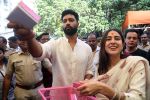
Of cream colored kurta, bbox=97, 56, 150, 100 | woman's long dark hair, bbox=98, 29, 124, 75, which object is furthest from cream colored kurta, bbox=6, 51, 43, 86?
cream colored kurta, bbox=97, 56, 150, 100

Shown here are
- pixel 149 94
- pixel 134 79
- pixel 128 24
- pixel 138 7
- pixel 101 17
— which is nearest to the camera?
pixel 134 79

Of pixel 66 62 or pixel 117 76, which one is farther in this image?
pixel 66 62

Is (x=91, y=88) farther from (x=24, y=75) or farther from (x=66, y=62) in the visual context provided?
(x=24, y=75)

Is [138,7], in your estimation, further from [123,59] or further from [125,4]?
[123,59]

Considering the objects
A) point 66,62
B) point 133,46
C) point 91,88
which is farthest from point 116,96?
point 133,46

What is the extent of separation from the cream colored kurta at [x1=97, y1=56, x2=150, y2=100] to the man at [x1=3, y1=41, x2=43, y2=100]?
8.69 ft

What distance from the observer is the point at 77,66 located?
13.4 ft

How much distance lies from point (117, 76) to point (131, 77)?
150mm

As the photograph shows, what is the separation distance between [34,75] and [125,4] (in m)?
16.5

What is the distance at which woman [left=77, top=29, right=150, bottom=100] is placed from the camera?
2.08 metres

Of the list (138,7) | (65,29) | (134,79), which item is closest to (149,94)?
(134,79)

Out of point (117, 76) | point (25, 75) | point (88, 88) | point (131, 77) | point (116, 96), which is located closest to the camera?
point (88, 88)

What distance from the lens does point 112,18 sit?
2127 cm

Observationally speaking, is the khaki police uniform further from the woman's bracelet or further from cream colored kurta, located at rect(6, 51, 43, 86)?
the woman's bracelet
